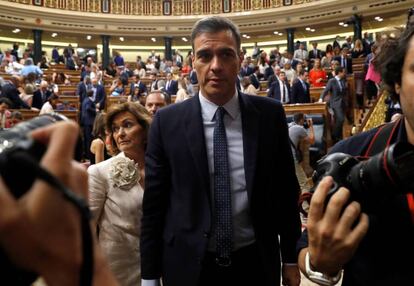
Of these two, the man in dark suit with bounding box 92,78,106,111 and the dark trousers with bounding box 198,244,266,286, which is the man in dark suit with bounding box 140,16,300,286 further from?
the man in dark suit with bounding box 92,78,106,111

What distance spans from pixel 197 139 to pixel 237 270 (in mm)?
535

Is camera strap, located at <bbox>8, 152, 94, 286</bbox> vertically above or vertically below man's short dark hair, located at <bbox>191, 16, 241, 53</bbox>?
below

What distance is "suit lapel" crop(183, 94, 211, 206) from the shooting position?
170 centimetres

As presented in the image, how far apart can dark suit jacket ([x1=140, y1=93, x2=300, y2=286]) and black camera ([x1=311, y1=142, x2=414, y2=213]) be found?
2.56 ft

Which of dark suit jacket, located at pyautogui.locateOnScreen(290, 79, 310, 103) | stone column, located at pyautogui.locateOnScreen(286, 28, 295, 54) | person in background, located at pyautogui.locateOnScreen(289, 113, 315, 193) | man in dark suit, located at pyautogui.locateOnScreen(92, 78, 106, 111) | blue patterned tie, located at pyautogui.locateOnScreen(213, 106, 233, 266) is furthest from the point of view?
stone column, located at pyautogui.locateOnScreen(286, 28, 295, 54)

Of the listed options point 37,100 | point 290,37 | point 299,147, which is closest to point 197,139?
point 299,147

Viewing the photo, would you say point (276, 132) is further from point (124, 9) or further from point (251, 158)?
point (124, 9)

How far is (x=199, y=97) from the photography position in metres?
1.92

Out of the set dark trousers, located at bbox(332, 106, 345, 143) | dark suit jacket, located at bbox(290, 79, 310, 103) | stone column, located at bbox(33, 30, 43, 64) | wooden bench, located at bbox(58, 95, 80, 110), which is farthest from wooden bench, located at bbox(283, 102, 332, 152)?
stone column, located at bbox(33, 30, 43, 64)

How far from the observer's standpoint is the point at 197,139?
1763 millimetres

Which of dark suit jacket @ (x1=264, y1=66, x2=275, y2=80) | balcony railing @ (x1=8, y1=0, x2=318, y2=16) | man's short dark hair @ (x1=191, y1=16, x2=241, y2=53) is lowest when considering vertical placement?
man's short dark hair @ (x1=191, y1=16, x2=241, y2=53)

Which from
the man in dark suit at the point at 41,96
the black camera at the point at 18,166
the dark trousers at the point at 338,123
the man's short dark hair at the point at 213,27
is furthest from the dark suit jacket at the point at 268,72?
the black camera at the point at 18,166

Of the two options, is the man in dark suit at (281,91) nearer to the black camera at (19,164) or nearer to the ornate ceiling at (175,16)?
the black camera at (19,164)

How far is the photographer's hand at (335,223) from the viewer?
858 mm
